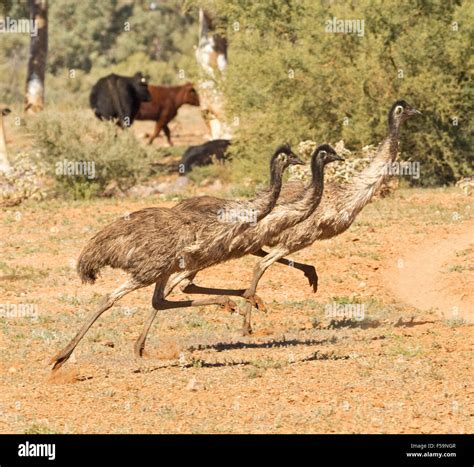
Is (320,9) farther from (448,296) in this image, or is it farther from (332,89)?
(448,296)

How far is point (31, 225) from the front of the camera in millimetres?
20641

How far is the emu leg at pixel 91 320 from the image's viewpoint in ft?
36.0

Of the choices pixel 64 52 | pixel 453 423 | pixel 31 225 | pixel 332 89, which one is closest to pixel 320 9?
pixel 332 89

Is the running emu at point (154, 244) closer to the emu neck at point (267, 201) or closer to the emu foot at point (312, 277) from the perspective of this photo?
the emu neck at point (267, 201)

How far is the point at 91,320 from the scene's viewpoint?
11.2m

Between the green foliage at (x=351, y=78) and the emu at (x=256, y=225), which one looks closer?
the emu at (x=256, y=225)

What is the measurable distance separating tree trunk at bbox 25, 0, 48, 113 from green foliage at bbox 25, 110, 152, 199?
38.8 feet

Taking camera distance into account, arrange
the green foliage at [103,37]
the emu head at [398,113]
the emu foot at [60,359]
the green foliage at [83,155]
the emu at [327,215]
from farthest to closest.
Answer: the green foliage at [103,37] < the green foliage at [83,155] < the emu head at [398,113] < the emu at [327,215] < the emu foot at [60,359]

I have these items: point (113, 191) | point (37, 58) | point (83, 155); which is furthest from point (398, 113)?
point (37, 58)

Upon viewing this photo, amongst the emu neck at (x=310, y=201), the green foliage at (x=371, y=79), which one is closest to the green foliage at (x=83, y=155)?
the green foliage at (x=371, y=79)

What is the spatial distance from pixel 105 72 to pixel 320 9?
2966 centimetres

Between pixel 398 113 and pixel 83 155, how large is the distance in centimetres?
1075

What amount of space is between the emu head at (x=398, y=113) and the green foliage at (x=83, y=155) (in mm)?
10144

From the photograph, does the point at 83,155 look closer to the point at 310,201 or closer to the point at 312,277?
the point at 312,277
